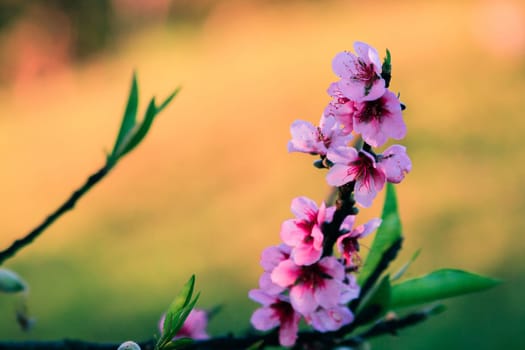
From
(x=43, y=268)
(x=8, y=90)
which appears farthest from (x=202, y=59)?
(x=43, y=268)

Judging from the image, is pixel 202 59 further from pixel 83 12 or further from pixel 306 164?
pixel 306 164

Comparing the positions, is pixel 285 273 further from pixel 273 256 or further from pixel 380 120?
pixel 380 120

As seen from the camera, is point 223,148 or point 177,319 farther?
point 223,148

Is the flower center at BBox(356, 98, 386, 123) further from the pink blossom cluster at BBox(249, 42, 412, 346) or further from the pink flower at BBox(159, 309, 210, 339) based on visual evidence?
the pink flower at BBox(159, 309, 210, 339)

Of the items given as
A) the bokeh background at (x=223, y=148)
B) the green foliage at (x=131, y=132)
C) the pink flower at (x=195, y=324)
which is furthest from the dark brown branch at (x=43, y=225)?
the bokeh background at (x=223, y=148)

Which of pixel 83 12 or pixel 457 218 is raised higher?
pixel 83 12

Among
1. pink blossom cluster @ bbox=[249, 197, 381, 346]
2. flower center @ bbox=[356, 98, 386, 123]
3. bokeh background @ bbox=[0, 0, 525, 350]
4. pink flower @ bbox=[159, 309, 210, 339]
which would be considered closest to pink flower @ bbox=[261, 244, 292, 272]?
pink blossom cluster @ bbox=[249, 197, 381, 346]

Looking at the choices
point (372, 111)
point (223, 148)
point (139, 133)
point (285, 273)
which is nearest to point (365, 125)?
point (372, 111)
